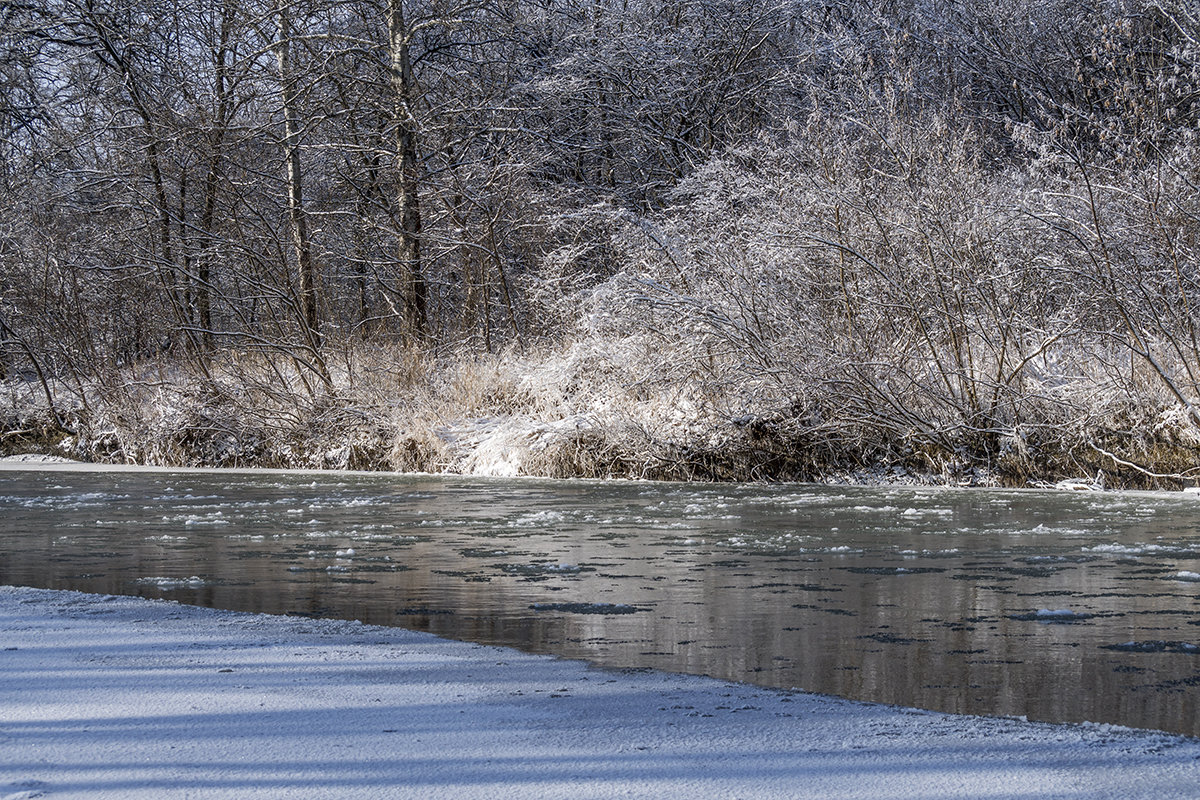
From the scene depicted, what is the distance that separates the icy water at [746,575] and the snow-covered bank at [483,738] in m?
0.40

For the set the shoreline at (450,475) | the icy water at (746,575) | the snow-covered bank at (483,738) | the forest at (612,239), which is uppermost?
the forest at (612,239)

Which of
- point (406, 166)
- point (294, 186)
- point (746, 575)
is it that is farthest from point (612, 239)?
point (746, 575)

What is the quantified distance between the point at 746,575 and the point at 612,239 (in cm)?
1029

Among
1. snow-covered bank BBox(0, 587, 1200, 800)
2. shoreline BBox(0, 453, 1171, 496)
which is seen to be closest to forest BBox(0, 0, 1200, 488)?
shoreline BBox(0, 453, 1171, 496)

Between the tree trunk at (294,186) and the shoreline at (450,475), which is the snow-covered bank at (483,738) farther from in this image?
the tree trunk at (294,186)

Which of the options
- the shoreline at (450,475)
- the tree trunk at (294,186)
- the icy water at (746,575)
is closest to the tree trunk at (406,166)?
the tree trunk at (294,186)

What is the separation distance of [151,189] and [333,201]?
3.58 m

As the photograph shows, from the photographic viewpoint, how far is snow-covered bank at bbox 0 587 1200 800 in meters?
3.12

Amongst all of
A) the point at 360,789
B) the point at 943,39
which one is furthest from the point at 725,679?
the point at 943,39

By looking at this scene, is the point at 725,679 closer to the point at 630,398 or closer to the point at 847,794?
the point at 847,794

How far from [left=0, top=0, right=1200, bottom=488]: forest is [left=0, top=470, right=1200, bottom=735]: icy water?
1.69 m

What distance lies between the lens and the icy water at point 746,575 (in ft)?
14.9

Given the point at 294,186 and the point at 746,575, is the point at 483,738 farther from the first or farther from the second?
the point at 294,186

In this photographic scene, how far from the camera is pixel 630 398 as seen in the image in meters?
15.0
